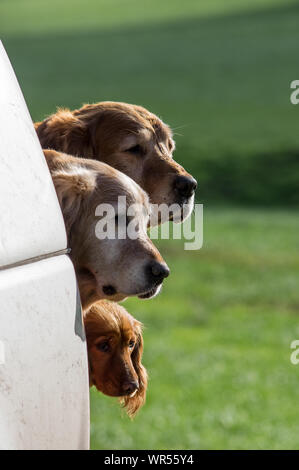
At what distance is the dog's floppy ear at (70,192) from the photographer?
2.04 meters

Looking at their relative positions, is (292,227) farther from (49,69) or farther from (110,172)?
(110,172)

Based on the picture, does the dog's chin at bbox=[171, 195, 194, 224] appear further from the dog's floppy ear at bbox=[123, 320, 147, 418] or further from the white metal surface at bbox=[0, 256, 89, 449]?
the white metal surface at bbox=[0, 256, 89, 449]

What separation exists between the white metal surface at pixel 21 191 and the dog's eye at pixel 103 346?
575 mm

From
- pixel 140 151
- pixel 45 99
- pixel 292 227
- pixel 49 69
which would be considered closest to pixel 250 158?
pixel 292 227

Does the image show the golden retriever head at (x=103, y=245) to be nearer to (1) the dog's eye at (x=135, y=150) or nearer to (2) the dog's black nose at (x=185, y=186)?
(2) the dog's black nose at (x=185, y=186)

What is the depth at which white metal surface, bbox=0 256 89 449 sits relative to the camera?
1662 mm

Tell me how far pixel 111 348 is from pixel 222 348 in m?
13.3

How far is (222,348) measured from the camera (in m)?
15.5

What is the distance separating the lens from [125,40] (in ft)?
134

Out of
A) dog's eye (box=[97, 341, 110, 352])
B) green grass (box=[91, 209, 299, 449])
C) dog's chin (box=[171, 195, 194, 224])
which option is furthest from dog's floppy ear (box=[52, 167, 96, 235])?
green grass (box=[91, 209, 299, 449])

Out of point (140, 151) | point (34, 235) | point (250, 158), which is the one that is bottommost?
point (250, 158)

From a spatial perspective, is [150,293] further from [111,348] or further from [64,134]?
[64,134]

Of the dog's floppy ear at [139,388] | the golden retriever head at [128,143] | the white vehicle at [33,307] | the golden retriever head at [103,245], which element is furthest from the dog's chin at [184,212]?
the white vehicle at [33,307]
